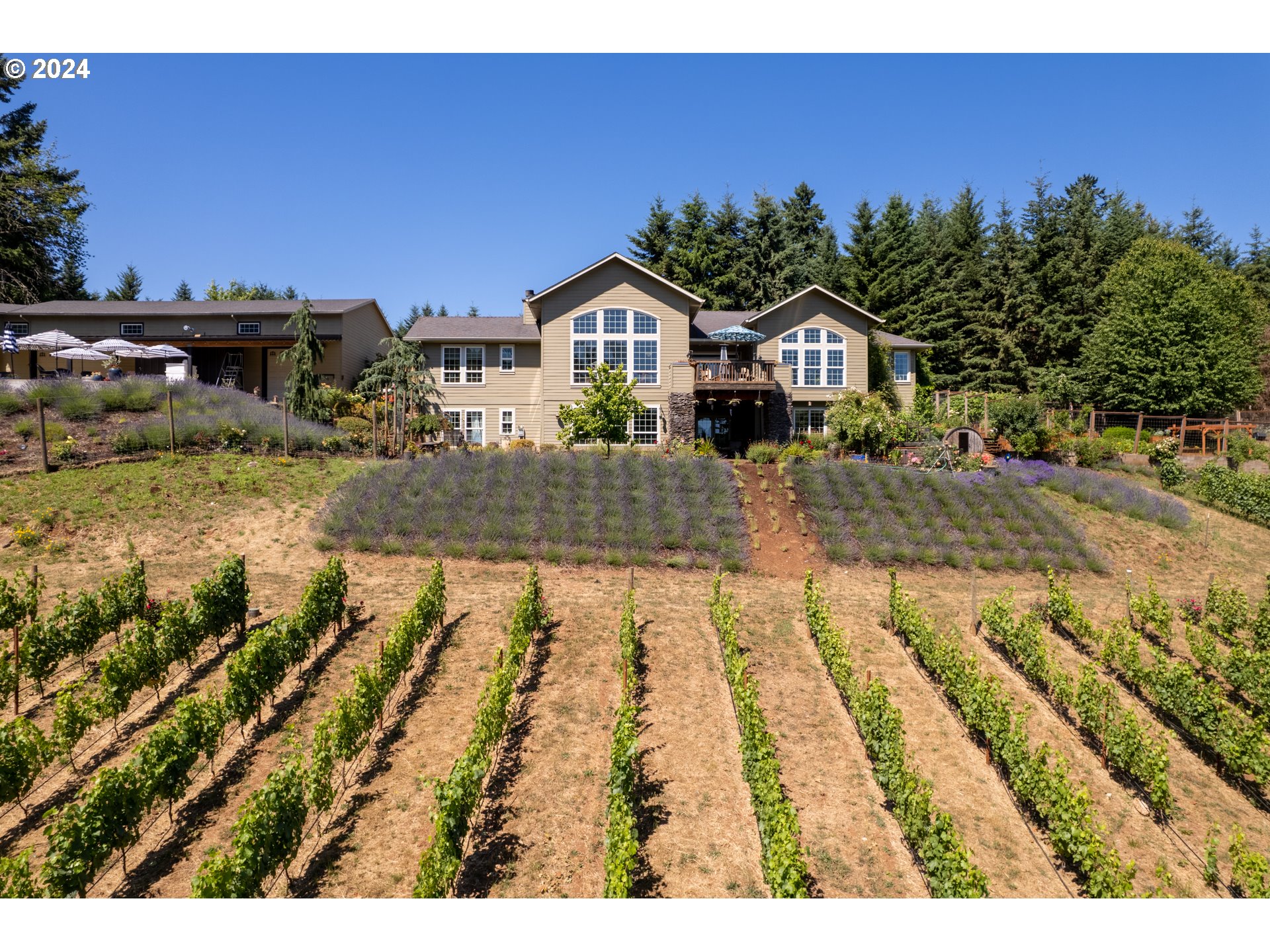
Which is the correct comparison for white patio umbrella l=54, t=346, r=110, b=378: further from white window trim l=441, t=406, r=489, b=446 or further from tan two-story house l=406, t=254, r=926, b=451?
white window trim l=441, t=406, r=489, b=446

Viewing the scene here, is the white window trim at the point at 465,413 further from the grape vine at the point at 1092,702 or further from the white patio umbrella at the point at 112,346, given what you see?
the grape vine at the point at 1092,702

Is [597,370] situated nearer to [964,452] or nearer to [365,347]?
[964,452]

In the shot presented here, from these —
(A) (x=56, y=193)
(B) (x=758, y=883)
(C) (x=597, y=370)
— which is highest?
(A) (x=56, y=193)

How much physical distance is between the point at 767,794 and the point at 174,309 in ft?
132

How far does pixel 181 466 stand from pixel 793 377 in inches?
937

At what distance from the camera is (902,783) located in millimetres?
9500

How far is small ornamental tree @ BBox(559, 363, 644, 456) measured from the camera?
86.4ft

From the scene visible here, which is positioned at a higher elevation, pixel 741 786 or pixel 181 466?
pixel 181 466

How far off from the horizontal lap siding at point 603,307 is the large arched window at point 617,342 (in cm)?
20

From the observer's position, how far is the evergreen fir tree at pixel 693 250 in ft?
159

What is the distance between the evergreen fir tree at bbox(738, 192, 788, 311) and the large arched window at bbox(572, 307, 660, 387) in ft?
64.9

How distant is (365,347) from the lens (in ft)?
127

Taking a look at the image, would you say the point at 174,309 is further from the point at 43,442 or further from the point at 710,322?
the point at 710,322

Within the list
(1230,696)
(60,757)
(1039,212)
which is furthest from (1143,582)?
(1039,212)
